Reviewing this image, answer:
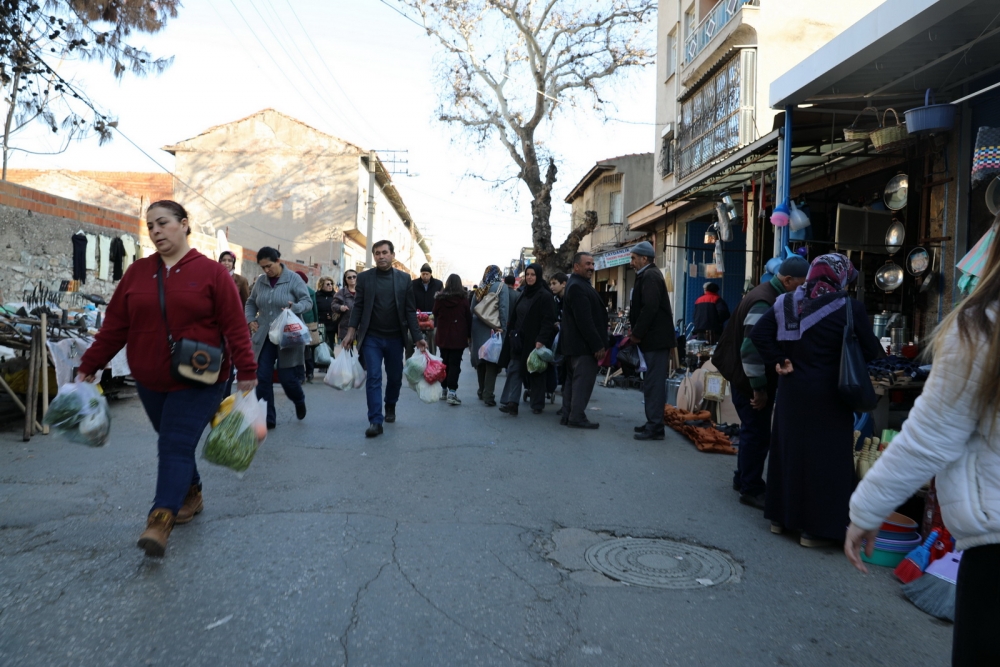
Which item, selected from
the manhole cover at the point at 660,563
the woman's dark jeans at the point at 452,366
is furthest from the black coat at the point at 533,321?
the manhole cover at the point at 660,563

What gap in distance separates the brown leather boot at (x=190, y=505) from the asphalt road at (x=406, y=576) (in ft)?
0.36

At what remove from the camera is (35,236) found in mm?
10680

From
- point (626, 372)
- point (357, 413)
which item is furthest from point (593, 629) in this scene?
point (626, 372)

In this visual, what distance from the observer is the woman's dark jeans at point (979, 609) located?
5.70ft

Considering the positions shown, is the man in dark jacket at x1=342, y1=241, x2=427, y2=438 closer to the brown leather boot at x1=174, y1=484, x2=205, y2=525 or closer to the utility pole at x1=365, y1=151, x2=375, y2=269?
the brown leather boot at x1=174, y1=484, x2=205, y2=525

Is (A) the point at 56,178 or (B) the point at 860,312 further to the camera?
(A) the point at 56,178

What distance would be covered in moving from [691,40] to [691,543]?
17213 millimetres

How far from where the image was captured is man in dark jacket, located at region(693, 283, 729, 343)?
13141 mm

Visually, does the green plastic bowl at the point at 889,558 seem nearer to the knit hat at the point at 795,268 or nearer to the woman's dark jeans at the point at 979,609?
the knit hat at the point at 795,268

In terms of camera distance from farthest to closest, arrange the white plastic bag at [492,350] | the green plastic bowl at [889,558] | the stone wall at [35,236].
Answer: the stone wall at [35,236], the white plastic bag at [492,350], the green plastic bowl at [889,558]

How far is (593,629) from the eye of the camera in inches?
131

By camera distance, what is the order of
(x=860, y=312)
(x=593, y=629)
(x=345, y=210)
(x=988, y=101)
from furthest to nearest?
(x=345, y=210)
(x=988, y=101)
(x=860, y=312)
(x=593, y=629)

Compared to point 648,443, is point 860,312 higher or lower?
higher

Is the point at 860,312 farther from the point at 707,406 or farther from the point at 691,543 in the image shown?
the point at 707,406
